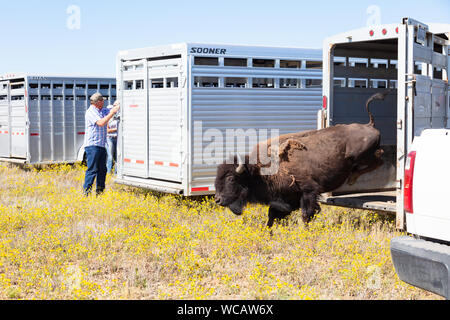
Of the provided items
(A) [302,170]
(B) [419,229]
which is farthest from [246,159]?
(B) [419,229]

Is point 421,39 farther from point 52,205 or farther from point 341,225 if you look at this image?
point 52,205

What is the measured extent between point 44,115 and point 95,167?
5.36 meters

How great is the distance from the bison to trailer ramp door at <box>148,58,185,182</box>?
83.7 inches

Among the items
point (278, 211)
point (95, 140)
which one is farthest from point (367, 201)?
point (95, 140)

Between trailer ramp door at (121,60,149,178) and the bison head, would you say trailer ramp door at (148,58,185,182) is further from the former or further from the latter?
the bison head

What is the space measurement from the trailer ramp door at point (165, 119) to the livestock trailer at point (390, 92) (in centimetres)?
286

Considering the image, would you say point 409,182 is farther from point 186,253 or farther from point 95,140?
point 95,140

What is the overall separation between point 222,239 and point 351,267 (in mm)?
2145

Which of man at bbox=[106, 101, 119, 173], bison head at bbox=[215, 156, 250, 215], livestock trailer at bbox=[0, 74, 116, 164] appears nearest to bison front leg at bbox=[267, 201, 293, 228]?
bison head at bbox=[215, 156, 250, 215]

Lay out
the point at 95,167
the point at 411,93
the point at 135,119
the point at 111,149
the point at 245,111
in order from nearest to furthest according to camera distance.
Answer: the point at 411,93
the point at 245,111
the point at 95,167
the point at 135,119
the point at 111,149

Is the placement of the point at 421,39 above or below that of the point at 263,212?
above

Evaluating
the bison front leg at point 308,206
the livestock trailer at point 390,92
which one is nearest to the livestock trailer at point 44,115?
the livestock trailer at point 390,92

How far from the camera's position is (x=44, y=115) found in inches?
628

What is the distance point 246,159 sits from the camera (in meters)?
8.54
